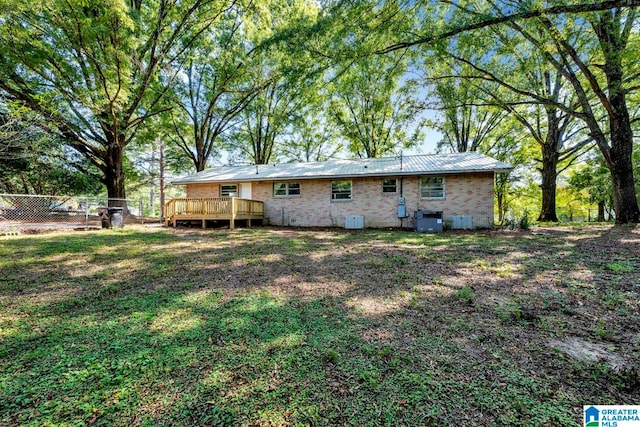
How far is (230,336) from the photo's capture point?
262 centimetres

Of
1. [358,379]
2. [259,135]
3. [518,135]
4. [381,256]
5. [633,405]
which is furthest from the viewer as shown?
[259,135]

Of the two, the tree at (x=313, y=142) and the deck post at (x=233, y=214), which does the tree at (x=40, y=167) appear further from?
the tree at (x=313, y=142)

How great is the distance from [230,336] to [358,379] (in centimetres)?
135

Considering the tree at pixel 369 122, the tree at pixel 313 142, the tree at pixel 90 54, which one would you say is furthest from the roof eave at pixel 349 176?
the tree at pixel 313 142

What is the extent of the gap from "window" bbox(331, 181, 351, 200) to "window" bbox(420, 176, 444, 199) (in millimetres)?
3480

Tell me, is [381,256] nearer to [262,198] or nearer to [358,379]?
[358,379]

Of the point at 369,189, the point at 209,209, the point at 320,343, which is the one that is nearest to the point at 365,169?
the point at 369,189

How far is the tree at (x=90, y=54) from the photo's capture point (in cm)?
919

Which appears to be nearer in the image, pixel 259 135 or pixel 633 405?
pixel 633 405

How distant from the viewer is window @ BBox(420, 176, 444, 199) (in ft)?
39.4

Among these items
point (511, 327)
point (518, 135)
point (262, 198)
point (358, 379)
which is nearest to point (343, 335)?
point (358, 379)

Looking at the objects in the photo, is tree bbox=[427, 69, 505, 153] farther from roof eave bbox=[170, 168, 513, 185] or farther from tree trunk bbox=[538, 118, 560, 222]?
roof eave bbox=[170, 168, 513, 185]

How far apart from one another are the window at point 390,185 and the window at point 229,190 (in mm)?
8399

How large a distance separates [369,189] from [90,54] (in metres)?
12.4
